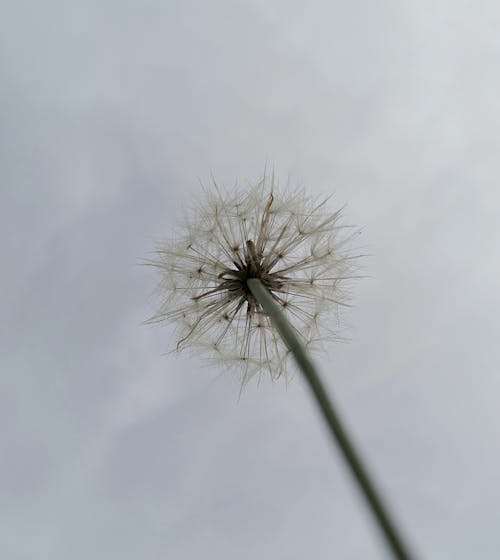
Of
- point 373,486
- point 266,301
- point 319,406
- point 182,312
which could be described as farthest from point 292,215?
point 373,486

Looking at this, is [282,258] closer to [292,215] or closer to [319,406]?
[292,215]

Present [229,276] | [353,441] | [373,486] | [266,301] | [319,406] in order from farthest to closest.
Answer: [229,276]
[266,301]
[319,406]
[353,441]
[373,486]

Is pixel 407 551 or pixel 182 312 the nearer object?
pixel 407 551

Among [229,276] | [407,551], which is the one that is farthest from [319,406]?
[229,276]

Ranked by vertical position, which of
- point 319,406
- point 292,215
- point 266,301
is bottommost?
point 319,406

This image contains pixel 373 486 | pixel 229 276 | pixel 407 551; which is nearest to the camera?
pixel 407 551

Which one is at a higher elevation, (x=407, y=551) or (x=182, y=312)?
(x=182, y=312)

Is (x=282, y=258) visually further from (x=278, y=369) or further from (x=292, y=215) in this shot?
(x=278, y=369)
